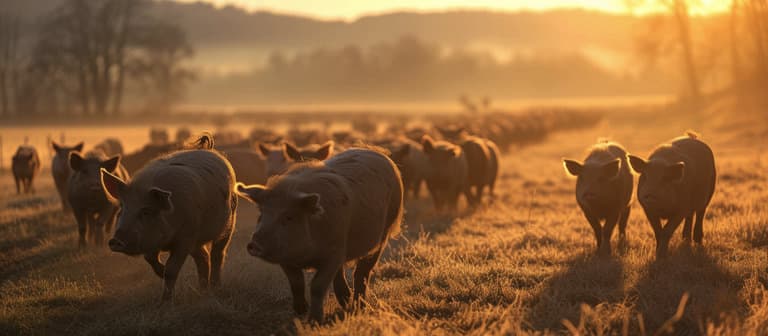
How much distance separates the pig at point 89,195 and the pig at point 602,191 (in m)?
6.31

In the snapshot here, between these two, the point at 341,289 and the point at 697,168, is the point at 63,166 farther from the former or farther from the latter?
the point at 697,168

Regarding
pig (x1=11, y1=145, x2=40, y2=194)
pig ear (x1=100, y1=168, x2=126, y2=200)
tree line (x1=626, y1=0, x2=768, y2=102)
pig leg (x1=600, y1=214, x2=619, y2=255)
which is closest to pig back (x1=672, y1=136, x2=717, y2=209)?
pig leg (x1=600, y1=214, x2=619, y2=255)

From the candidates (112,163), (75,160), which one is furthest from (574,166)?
(75,160)

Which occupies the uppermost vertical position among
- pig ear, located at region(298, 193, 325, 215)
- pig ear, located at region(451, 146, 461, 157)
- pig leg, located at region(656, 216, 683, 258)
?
pig ear, located at region(298, 193, 325, 215)

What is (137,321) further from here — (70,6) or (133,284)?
(70,6)

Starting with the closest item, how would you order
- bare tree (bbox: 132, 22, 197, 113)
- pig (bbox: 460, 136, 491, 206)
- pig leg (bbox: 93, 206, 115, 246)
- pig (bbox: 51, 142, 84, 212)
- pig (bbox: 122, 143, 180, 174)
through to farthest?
pig leg (bbox: 93, 206, 115, 246) < pig (bbox: 51, 142, 84, 212) < pig (bbox: 460, 136, 491, 206) < pig (bbox: 122, 143, 180, 174) < bare tree (bbox: 132, 22, 197, 113)

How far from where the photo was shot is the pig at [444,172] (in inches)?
606

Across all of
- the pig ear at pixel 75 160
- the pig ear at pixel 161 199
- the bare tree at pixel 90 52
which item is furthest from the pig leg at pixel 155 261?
the bare tree at pixel 90 52

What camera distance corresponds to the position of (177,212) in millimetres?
7746

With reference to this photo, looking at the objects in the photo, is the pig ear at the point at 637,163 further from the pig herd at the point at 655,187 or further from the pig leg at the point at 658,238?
the pig leg at the point at 658,238

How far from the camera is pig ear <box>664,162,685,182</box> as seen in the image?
31.5 ft

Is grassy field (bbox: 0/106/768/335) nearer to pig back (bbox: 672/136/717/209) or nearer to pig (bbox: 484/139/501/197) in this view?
pig back (bbox: 672/136/717/209)

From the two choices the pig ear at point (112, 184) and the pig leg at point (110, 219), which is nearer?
the pig ear at point (112, 184)

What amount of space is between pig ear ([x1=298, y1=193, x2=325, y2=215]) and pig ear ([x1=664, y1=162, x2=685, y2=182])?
17.1ft
